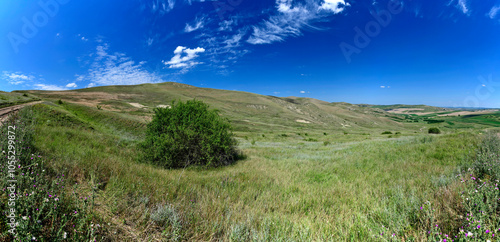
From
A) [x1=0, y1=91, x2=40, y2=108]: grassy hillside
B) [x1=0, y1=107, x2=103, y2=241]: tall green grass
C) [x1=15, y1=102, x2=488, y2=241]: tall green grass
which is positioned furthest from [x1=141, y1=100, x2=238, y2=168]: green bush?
[x1=0, y1=91, x2=40, y2=108]: grassy hillside

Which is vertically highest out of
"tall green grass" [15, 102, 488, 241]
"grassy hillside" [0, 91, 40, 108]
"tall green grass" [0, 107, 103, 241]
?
"grassy hillside" [0, 91, 40, 108]

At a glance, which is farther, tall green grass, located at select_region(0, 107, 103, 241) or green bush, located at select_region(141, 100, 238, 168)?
green bush, located at select_region(141, 100, 238, 168)

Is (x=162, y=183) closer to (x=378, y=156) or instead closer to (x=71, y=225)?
(x=71, y=225)

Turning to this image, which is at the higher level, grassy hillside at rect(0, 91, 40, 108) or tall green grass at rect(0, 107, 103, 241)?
grassy hillside at rect(0, 91, 40, 108)

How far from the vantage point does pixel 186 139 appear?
883 centimetres

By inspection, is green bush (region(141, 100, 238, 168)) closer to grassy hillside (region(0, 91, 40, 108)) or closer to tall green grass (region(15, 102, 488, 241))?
tall green grass (region(15, 102, 488, 241))

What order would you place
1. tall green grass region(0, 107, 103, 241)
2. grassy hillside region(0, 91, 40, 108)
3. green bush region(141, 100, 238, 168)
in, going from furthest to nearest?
grassy hillside region(0, 91, 40, 108) → green bush region(141, 100, 238, 168) → tall green grass region(0, 107, 103, 241)

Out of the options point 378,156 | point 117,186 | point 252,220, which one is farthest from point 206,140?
point 378,156

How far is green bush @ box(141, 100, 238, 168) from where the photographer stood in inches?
333

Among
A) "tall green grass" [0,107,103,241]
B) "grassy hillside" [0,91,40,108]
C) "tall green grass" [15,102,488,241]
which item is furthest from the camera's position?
"grassy hillside" [0,91,40,108]

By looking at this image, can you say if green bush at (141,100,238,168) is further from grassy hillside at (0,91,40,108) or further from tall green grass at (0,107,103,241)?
grassy hillside at (0,91,40,108)

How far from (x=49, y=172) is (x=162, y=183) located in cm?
205

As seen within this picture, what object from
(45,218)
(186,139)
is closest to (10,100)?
(186,139)

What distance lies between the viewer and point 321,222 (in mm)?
3004
